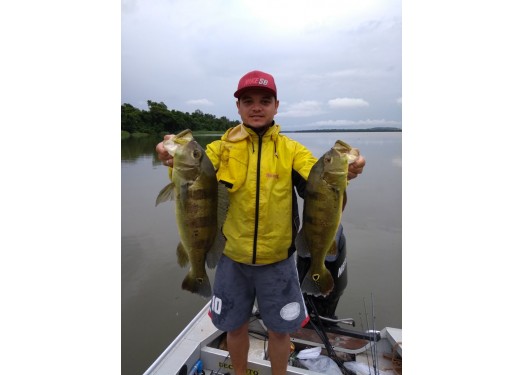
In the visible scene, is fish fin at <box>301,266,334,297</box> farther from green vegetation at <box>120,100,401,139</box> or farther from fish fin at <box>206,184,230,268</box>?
green vegetation at <box>120,100,401,139</box>

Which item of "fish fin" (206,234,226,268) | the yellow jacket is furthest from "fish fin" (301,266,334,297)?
"fish fin" (206,234,226,268)

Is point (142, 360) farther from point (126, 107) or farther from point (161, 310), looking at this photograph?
point (126, 107)

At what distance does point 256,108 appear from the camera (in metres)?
2.49

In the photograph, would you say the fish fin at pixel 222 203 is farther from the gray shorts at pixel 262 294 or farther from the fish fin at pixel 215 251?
the gray shorts at pixel 262 294

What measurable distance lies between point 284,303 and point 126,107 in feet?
162

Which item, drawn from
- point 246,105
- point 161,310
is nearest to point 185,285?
point 246,105

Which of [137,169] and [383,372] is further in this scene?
[137,169]

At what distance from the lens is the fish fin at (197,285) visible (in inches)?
91.4

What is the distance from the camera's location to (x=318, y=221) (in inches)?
88.1

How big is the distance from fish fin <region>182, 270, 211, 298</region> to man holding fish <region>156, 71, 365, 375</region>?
31 centimetres

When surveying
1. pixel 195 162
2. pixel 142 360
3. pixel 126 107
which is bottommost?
pixel 142 360

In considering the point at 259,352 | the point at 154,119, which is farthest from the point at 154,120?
the point at 259,352

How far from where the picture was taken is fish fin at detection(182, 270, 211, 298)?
2320 millimetres

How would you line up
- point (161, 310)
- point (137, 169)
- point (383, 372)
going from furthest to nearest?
1. point (137, 169)
2. point (161, 310)
3. point (383, 372)
